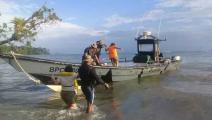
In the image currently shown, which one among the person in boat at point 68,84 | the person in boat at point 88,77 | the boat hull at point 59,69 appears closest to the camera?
the person in boat at point 88,77

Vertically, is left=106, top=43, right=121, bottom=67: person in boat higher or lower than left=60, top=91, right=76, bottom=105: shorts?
higher

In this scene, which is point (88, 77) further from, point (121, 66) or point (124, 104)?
point (121, 66)

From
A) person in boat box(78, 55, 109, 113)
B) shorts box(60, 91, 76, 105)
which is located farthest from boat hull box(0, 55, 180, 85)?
person in boat box(78, 55, 109, 113)

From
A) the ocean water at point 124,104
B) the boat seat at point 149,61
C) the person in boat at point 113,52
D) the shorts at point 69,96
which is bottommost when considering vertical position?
the ocean water at point 124,104

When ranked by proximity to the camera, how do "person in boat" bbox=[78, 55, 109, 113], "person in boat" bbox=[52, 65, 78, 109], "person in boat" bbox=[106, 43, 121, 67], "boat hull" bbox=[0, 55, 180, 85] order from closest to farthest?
"person in boat" bbox=[78, 55, 109, 113] < "person in boat" bbox=[52, 65, 78, 109] < "boat hull" bbox=[0, 55, 180, 85] < "person in boat" bbox=[106, 43, 121, 67]

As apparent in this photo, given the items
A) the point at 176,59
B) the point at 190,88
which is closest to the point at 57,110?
the point at 190,88

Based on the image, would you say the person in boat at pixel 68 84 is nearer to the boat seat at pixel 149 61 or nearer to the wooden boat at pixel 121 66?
the wooden boat at pixel 121 66

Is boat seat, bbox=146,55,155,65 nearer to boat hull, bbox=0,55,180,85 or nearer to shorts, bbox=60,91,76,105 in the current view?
boat hull, bbox=0,55,180,85

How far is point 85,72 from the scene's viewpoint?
11.4 m

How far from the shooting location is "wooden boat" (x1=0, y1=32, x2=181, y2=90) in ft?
49.8

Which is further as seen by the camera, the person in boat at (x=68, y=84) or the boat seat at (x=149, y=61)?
the boat seat at (x=149, y=61)

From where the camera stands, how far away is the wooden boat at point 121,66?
15.2 meters

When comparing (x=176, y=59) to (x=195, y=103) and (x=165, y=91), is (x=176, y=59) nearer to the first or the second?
(x=165, y=91)

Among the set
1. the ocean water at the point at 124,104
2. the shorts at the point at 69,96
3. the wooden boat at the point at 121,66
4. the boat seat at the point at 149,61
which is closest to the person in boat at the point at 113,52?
the wooden boat at the point at 121,66
